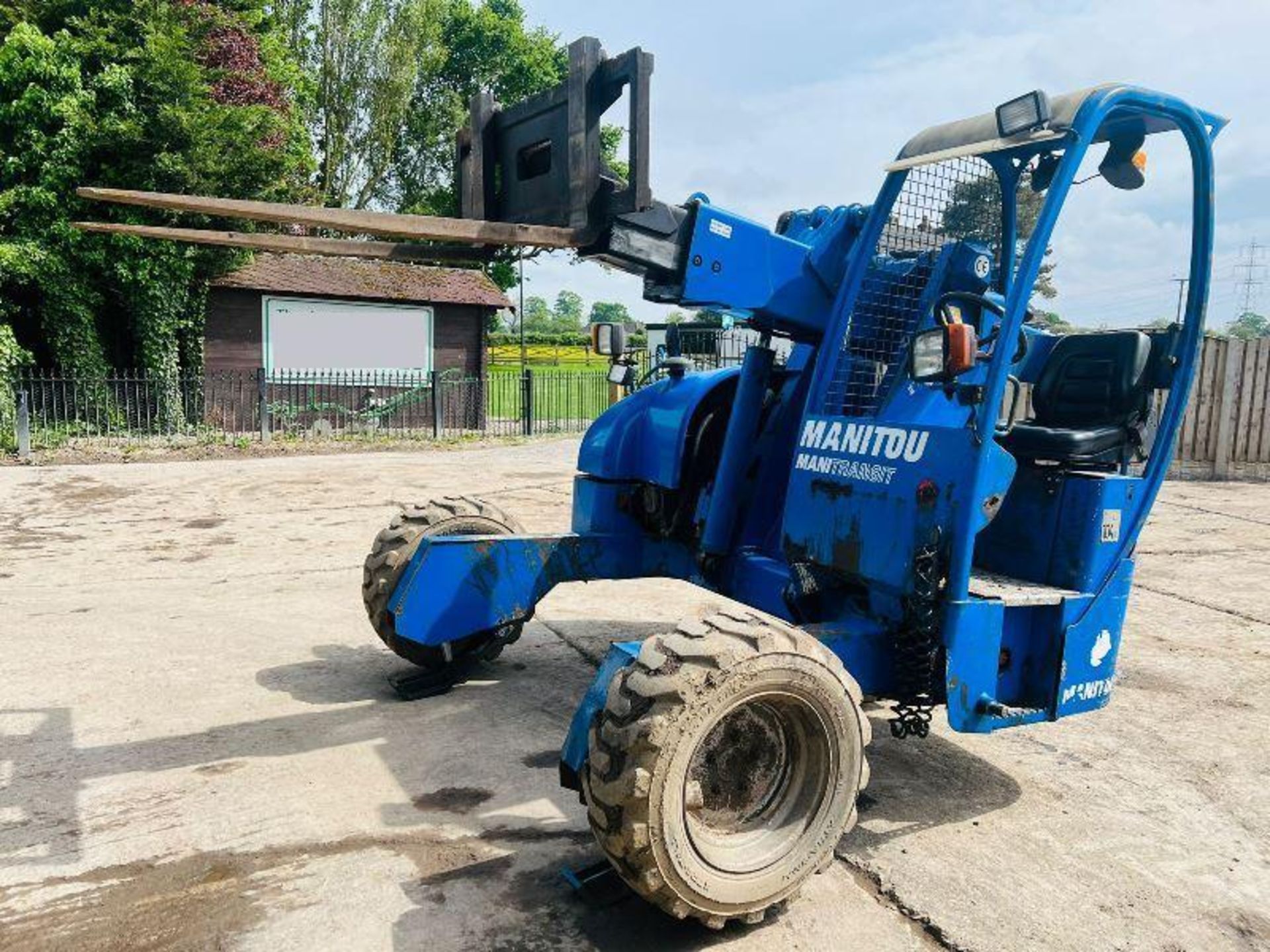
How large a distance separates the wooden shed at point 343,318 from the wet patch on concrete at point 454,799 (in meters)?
19.7

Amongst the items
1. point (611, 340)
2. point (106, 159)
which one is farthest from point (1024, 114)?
point (106, 159)

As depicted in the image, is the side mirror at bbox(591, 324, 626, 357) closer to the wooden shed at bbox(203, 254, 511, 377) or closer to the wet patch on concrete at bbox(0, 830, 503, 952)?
the wet patch on concrete at bbox(0, 830, 503, 952)

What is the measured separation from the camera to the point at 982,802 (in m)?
4.05

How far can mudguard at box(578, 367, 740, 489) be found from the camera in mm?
4906

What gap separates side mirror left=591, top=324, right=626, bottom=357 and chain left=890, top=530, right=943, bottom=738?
2111 mm

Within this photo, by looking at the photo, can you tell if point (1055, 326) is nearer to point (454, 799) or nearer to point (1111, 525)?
point (1111, 525)

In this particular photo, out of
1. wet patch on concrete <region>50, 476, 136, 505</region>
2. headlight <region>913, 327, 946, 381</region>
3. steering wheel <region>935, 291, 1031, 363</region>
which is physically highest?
steering wheel <region>935, 291, 1031, 363</region>

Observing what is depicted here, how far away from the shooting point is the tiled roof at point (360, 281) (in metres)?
21.8

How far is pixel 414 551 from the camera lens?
5016 millimetres

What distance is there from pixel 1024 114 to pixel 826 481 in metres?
1.48

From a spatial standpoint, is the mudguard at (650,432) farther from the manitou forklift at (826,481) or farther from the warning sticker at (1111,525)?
the warning sticker at (1111,525)

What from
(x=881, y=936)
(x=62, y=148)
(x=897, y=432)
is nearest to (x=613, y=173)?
(x=897, y=432)

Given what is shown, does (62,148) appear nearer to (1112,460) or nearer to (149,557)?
(149,557)

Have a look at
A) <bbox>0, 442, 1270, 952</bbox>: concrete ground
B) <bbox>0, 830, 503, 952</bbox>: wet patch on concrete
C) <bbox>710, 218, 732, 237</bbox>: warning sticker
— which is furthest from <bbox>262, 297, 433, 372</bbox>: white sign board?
<bbox>0, 830, 503, 952</bbox>: wet patch on concrete
